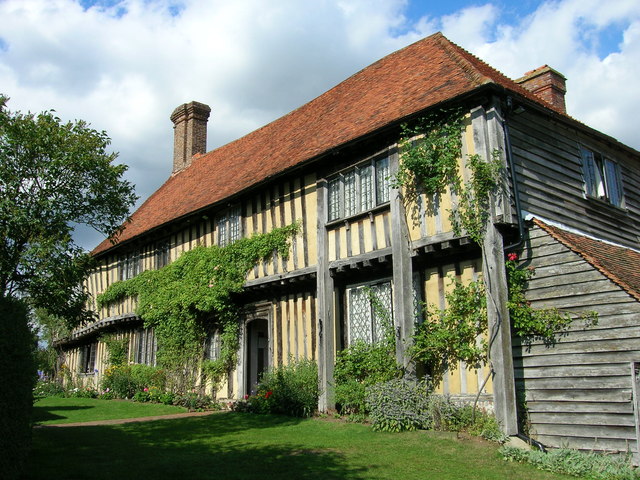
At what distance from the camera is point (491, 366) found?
8648 millimetres

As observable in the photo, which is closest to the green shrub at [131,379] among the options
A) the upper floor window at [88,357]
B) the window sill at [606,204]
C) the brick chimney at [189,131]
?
the upper floor window at [88,357]

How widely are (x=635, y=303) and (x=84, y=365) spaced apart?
19990 mm

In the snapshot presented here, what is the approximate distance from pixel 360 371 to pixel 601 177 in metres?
6.23

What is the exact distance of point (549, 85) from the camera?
1359 cm

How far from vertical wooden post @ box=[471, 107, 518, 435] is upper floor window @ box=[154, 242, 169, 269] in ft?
34.9

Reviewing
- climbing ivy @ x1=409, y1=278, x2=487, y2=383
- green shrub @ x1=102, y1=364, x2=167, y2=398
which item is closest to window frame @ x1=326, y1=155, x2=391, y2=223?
climbing ivy @ x1=409, y1=278, x2=487, y2=383

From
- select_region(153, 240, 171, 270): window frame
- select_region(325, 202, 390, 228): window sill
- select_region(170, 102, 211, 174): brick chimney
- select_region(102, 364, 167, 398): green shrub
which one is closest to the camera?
select_region(325, 202, 390, 228): window sill

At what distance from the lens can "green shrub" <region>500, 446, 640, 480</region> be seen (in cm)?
673

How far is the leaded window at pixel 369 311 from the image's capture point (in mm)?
10727

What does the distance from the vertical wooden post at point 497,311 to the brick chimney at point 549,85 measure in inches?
196

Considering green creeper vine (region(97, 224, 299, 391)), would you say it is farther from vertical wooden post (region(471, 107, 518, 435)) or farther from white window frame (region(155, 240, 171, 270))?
vertical wooden post (region(471, 107, 518, 435))

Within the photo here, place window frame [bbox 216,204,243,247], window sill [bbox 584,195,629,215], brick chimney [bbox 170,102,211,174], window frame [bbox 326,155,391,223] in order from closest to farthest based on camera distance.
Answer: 1. window frame [bbox 326,155,391,223]
2. window sill [bbox 584,195,629,215]
3. window frame [bbox 216,204,243,247]
4. brick chimney [bbox 170,102,211,174]

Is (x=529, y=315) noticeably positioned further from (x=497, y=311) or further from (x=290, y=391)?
(x=290, y=391)

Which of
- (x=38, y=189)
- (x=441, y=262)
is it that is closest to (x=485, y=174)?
(x=441, y=262)
